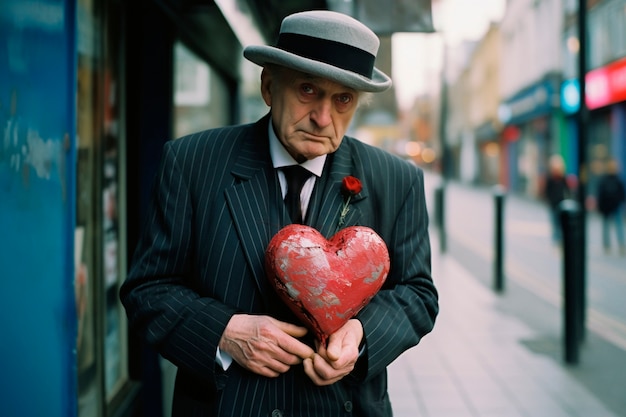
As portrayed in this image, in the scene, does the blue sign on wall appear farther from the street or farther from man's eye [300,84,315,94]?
the street

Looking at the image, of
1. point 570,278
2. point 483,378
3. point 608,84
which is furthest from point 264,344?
point 608,84

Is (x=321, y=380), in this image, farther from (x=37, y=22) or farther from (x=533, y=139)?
(x=533, y=139)

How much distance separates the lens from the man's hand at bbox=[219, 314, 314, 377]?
1487 mm

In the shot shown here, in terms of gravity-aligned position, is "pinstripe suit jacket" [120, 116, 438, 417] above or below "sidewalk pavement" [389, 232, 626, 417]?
above

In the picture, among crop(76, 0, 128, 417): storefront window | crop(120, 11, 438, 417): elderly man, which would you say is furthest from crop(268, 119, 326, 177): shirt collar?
crop(76, 0, 128, 417): storefront window

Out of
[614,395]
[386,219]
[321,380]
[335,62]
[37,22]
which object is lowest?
[614,395]

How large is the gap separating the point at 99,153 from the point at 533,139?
101ft

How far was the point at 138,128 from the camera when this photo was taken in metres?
3.77

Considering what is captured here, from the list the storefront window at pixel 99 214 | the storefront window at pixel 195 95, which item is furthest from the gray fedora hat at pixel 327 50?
the storefront window at pixel 195 95

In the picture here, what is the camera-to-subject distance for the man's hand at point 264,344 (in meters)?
1.49

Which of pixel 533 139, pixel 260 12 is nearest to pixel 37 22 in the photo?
pixel 260 12

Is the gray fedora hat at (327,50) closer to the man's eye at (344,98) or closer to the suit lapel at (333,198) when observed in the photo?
the man's eye at (344,98)

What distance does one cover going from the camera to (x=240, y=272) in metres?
1.67

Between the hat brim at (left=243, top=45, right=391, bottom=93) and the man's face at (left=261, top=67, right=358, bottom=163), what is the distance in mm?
43
